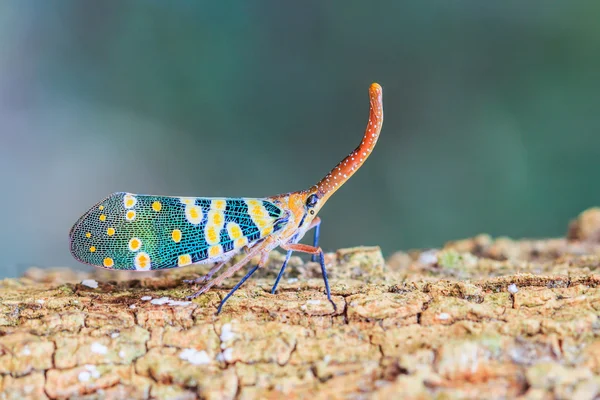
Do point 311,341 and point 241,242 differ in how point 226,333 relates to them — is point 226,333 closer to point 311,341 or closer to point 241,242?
point 311,341

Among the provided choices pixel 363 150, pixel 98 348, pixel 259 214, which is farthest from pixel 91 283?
pixel 363 150

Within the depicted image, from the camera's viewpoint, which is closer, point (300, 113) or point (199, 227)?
point (199, 227)

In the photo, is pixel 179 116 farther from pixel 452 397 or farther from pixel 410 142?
pixel 452 397

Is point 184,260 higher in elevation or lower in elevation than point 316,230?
lower

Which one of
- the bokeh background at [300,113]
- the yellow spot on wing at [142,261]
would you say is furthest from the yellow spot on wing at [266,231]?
the bokeh background at [300,113]

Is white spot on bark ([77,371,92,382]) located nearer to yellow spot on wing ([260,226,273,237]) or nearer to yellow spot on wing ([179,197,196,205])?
yellow spot on wing ([179,197,196,205])

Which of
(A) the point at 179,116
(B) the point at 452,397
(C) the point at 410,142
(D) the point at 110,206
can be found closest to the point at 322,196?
(D) the point at 110,206
